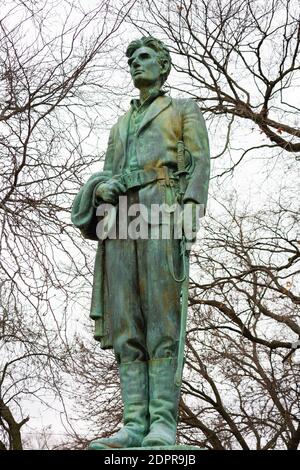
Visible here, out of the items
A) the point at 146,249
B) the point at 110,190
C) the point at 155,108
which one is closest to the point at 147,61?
the point at 155,108

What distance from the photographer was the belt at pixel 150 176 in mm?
6664

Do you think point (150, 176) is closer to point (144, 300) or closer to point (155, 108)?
point (155, 108)

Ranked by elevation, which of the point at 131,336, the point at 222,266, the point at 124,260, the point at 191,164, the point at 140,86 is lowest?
the point at 131,336

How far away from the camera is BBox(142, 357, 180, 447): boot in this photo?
621 centimetres

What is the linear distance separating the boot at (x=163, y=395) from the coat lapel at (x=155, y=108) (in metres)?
1.51

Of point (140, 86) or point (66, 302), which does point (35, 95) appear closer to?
point (66, 302)

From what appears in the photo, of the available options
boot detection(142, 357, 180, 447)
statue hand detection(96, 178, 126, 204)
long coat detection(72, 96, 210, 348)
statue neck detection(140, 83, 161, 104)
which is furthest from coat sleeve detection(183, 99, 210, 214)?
boot detection(142, 357, 180, 447)

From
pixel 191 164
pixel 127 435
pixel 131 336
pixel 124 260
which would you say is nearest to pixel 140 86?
pixel 191 164

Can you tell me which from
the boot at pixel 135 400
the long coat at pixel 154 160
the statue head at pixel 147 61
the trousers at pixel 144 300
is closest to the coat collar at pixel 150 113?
the long coat at pixel 154 160

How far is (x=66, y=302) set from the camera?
1017 cm

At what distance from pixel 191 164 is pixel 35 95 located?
441cm

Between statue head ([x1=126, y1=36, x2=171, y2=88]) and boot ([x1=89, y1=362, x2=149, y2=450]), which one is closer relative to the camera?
boot ([x1=89, y1=362, x2=149, y2=450])

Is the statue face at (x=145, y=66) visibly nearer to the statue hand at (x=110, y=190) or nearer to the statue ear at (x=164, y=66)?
the statue ear at (x=164, y=66)

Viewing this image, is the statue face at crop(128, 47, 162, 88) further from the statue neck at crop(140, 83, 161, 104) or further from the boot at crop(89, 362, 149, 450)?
the boot at crop(89, 362, 149, 450)
